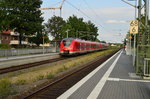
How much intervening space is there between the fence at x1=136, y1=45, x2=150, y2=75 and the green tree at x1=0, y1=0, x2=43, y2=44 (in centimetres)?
3111

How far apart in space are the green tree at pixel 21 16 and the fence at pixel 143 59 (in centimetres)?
3111

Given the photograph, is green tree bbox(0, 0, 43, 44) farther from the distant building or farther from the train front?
the distant building

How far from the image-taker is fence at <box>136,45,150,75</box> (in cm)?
1187

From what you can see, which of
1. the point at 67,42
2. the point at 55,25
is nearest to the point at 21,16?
the point at 67,42

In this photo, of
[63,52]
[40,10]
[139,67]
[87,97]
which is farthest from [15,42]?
[87,97]

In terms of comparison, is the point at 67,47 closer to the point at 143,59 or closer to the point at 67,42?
the point at 67,42

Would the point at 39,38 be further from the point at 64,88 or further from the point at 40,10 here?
the point at 64,88

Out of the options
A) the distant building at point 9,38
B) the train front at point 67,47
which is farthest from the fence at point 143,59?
the distant building at point 9,38

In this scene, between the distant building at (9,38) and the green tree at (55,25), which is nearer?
the distant building at (9,38)

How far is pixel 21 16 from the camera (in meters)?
42.4

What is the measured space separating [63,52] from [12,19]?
14.7 metres

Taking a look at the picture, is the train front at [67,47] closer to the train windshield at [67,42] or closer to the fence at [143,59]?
the train windshield at [67,42]

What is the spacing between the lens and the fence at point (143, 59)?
1187 centimetres

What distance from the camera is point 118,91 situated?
338 inches
